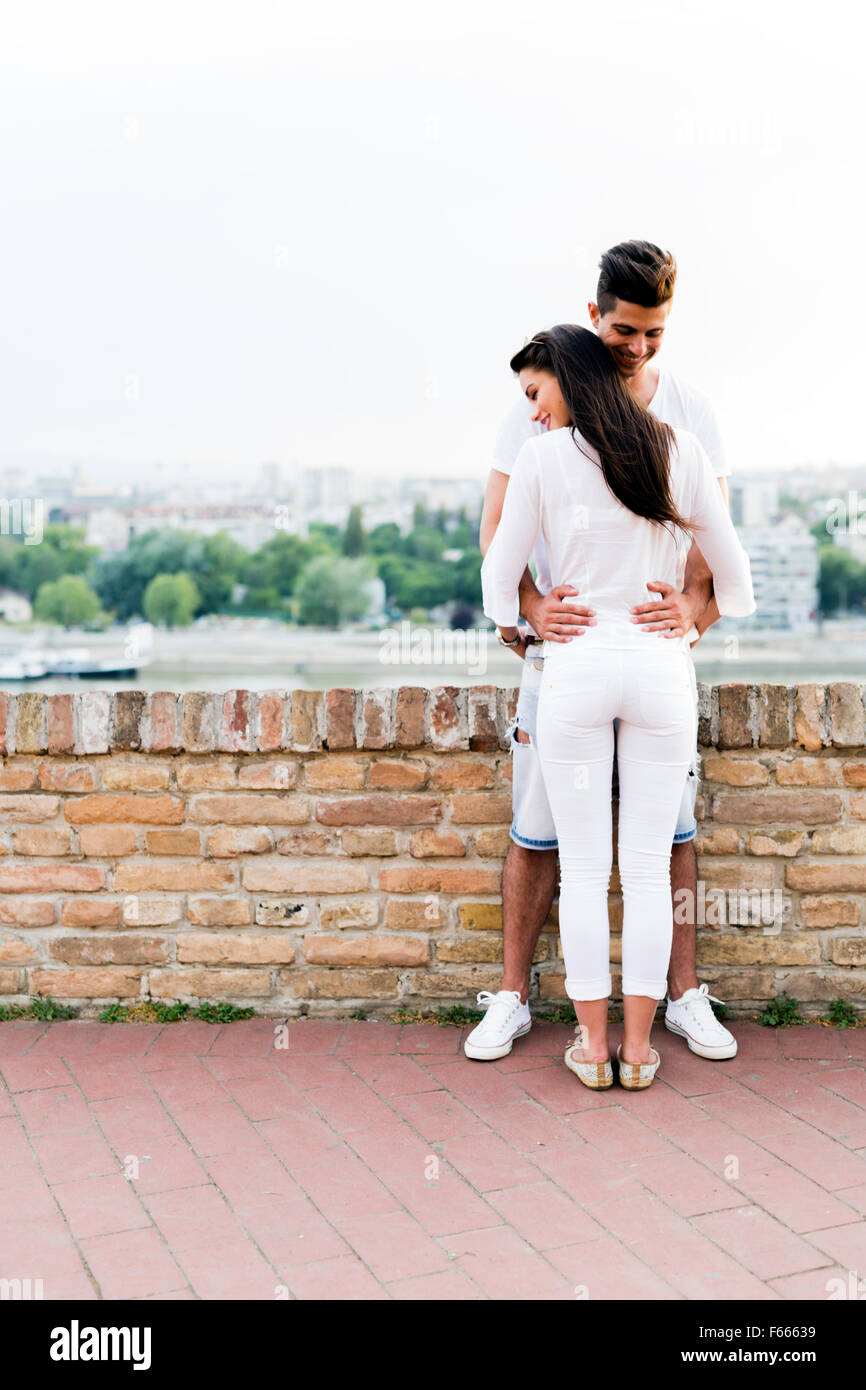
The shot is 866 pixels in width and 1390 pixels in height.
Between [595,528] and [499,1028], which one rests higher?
[595,528]

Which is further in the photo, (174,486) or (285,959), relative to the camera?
(174,486)

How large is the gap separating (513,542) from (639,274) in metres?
0.61

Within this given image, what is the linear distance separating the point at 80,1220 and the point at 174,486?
91640mm

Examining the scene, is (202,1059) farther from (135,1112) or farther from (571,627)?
(571,627)

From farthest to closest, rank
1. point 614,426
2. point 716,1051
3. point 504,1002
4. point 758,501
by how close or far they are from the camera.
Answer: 1. point 758,501
2. point 504,1002
3. point 716,1051
4. point 614,426

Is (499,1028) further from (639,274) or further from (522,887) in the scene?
(639,274)

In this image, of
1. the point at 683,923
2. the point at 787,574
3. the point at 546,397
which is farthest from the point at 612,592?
the point at 787,574

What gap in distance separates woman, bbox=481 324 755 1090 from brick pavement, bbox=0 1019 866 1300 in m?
0.27

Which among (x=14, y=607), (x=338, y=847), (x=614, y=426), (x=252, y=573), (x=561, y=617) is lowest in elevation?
(x=14, y=607)

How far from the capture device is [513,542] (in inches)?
94.2

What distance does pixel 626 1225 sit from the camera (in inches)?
77.0

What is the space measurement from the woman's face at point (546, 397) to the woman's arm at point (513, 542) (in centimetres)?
13

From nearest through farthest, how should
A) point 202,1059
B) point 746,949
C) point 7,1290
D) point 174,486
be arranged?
point 7,1290
point 202,1059
point 746,949
point 174,486

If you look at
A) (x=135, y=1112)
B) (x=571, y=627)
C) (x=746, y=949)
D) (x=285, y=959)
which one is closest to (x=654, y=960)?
(x=746, y=949)
